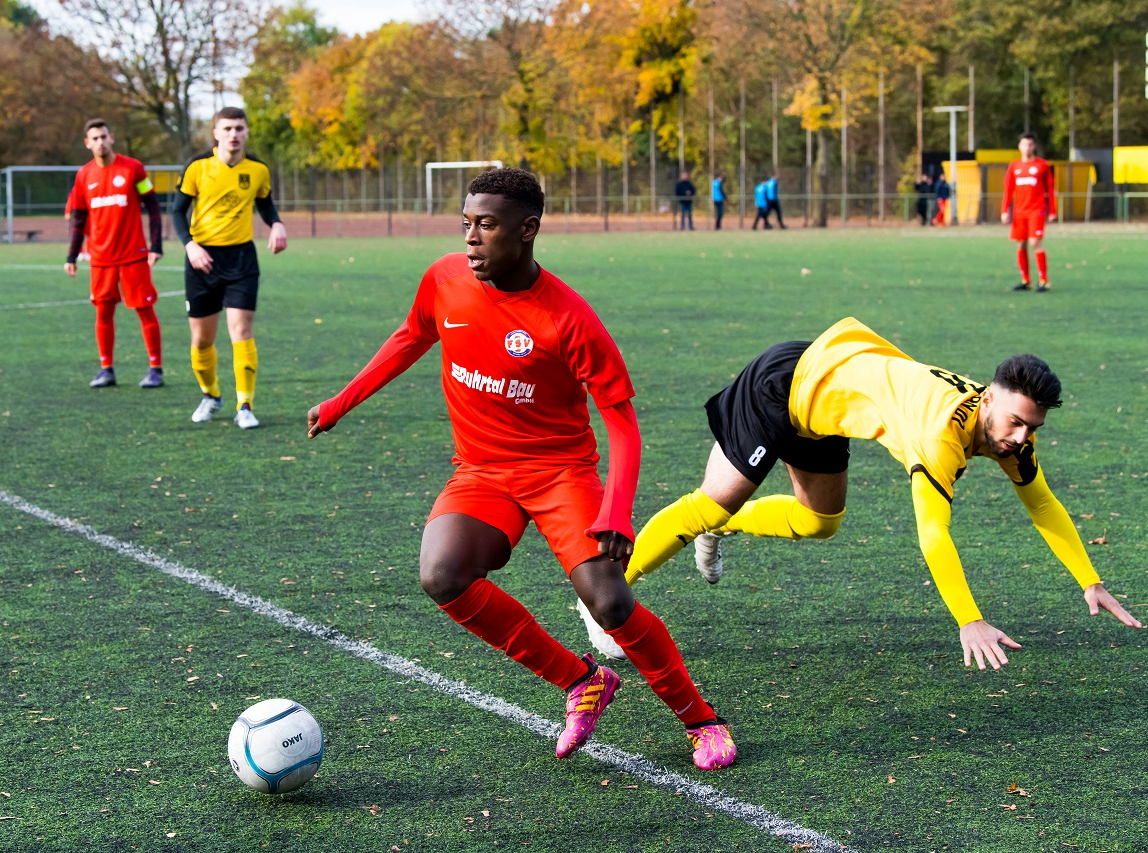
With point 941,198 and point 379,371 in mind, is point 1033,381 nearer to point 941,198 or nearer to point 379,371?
point 379,371

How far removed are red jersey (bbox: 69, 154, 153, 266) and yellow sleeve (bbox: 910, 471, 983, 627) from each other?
8179 mm

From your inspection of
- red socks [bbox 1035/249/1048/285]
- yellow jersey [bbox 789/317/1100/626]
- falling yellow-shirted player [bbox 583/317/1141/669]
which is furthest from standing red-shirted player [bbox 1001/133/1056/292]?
yellow jersey [bbox 789/317/1100/626]

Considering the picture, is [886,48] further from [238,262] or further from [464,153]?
[238,262]

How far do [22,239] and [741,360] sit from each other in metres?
33.2

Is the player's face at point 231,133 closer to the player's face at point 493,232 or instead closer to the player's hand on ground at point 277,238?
the player's hand on ground at point 277,238

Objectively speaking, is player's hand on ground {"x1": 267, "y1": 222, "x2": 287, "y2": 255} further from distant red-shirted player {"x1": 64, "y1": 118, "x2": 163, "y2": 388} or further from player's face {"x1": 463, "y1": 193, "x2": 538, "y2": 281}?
player's face {"x1": 463, "y1": 193, "x2": 538, "y2": 281}

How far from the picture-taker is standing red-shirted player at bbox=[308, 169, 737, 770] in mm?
3693

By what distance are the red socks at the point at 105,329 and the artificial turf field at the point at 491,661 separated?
82 cm

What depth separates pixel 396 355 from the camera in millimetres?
4152

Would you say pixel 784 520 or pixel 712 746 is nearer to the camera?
pixel 712 746

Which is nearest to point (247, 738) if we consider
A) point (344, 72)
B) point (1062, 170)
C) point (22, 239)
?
point (22, 239)

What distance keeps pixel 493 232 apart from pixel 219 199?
5794 mm

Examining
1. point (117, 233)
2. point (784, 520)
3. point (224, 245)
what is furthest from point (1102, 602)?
point (117, 233)

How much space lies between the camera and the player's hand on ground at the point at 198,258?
879cm
